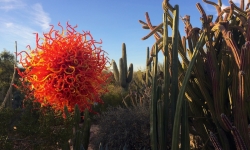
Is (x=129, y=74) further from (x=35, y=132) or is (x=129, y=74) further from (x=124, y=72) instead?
(x=35, y=132)

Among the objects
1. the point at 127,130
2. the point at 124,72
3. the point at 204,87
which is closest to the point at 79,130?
the point at 204,87

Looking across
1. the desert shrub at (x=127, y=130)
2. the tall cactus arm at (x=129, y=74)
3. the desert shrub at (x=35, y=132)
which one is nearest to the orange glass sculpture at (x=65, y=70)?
the desert shrub at (x=35, y=132)

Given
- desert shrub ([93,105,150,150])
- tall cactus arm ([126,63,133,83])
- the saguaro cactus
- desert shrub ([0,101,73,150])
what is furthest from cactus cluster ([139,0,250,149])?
tall cactus arm ([126,63,133,83])

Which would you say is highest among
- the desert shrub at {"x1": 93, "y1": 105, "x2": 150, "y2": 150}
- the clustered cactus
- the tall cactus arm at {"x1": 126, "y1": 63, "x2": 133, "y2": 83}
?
the tall cactus arm at {"x1": 126, "y1": 63, "x2": 133, "y2": 83}

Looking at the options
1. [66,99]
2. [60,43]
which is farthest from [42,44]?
[66,99]

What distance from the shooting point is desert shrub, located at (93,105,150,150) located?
6.39 meters

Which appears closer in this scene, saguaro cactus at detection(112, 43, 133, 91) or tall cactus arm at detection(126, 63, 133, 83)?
saguaro cactus at detection(112, 43, 133, 91)

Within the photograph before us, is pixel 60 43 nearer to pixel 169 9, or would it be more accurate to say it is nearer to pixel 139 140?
pixel 169 9

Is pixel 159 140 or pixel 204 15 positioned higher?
pixel 204 15

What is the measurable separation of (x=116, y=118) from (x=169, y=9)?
12.4ft

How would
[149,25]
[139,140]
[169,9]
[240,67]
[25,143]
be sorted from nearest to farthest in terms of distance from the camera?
[240,67] < [25,143] < [169,9] < [149,25] < [139,140]

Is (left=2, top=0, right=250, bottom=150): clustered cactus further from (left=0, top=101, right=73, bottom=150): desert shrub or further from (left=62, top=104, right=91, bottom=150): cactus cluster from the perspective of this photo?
(left=0, top=101, right=73, bottom=150): desert shrub

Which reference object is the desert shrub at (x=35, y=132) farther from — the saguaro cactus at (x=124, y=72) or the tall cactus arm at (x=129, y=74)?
the tall cactus arm at (x=129, y=74)

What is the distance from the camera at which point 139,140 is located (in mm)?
6418
